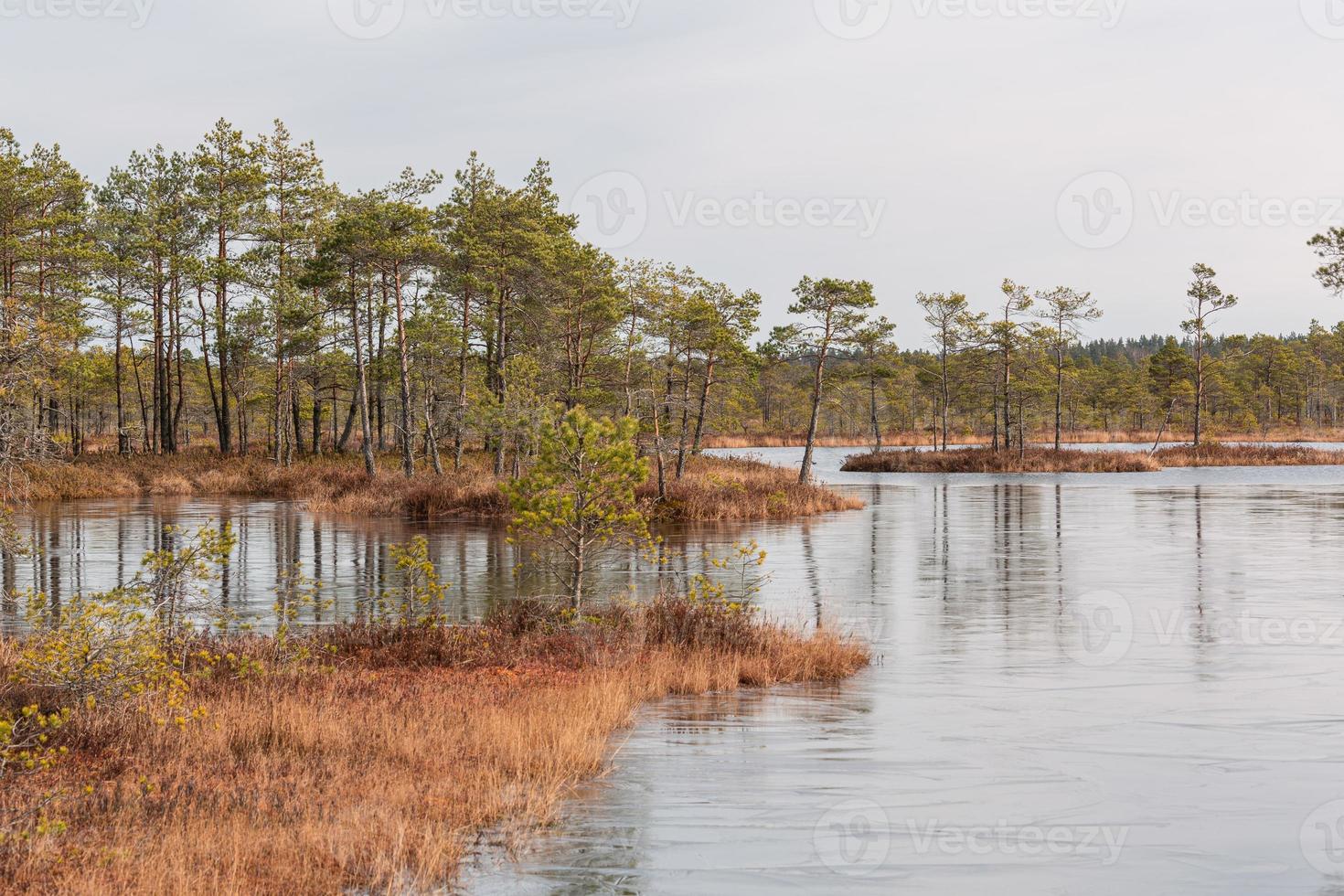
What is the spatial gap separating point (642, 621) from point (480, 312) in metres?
40.7

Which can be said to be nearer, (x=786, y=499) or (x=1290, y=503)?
(x=786, y=499)

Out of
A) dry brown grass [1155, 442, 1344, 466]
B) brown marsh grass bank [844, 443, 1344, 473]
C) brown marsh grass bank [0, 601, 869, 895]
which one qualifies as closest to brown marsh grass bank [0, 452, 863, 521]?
brown marsh grass bank [844, 443, 1344, 473]

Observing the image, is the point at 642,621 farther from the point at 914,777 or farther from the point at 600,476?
the point at 914,777

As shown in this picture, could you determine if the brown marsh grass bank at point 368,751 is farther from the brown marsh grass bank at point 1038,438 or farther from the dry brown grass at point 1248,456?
the brown marsh grass bank at point 1038,438

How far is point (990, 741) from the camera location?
10.7 meters

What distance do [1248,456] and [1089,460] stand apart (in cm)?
1241

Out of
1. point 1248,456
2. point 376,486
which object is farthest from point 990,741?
point 1248,456

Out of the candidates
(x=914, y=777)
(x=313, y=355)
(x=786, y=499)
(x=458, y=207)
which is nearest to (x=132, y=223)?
(x=313, y=355)

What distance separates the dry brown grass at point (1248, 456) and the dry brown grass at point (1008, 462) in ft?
9.01

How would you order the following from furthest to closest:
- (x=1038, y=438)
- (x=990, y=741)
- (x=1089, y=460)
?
(x=1038, y=438), (x=1089, y=460), (x=990, y=741)

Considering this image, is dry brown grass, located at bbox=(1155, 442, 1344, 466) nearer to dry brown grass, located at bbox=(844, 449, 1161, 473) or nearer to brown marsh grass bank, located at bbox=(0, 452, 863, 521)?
dry brown grass, located at bbox=(844, 449, 1161, 473)

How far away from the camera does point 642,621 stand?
557 inches

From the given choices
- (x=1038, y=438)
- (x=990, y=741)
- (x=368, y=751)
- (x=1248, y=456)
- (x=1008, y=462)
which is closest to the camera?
(x=368, y=751)

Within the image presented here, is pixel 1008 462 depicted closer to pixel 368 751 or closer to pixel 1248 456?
pixel 1248 456
